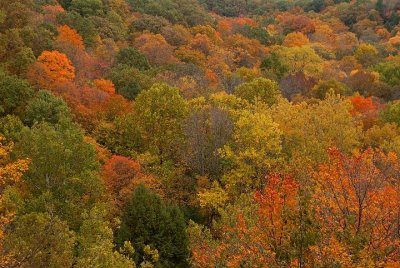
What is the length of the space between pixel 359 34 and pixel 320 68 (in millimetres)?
62454

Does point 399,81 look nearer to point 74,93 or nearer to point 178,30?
point 178,30

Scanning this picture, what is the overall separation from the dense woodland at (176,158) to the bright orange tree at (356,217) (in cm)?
8

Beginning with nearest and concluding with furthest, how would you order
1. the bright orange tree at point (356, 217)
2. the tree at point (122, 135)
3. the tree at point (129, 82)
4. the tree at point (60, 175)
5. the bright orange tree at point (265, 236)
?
the bright orange tree at point (356, 217)
the bright orange tree at point (265, 236)
the tree at point (60, 175)
the tree at point (122, 135)
the tree at point (129, 82)

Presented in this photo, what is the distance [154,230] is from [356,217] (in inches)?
580

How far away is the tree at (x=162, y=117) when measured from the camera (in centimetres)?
4372

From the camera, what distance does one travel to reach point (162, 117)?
146ft

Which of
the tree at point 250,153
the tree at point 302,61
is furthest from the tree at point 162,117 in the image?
the tree at point 302,61

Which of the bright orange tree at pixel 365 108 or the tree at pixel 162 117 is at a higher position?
the tree at pixel 162 117

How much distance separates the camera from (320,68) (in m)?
89.6

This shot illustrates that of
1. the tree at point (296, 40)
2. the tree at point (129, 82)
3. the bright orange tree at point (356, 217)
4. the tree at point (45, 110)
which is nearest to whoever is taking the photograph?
the bright orange tree at point (356, 217)

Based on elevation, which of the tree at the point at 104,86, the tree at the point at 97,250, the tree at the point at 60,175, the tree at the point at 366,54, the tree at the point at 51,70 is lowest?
the tree at the point at 366,54

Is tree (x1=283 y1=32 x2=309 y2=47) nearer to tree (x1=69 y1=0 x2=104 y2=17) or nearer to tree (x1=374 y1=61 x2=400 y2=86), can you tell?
tree (x1=374 y1=61 x2=400 y2=86)

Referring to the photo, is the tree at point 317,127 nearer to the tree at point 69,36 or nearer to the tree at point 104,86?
the tree at point 104,86

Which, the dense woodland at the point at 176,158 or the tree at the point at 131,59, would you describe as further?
the tree at the point at 131,59
